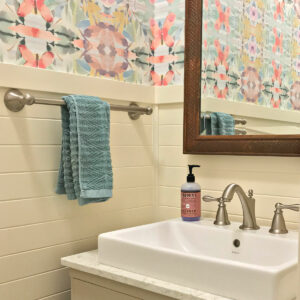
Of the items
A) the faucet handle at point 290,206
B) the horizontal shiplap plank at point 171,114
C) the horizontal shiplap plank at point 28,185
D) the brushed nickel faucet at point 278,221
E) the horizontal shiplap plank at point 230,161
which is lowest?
the brushed nickel faucet at point 278,221

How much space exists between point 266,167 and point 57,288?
85 cm

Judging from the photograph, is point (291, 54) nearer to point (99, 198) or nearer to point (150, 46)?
point (150, 46)

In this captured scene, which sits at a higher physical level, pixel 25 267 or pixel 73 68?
→ pixel 73 68

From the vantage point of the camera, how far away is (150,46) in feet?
6.18

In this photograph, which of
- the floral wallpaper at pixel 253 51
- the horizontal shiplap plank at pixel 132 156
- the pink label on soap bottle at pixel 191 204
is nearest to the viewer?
the floral wallpaper at pixel 253 51

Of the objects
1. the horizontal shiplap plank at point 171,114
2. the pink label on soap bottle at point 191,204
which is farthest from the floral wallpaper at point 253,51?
the pink label on soap bottle at point 191,204

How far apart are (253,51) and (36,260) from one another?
105 centimetres

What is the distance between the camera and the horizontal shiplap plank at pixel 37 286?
4.63 ft

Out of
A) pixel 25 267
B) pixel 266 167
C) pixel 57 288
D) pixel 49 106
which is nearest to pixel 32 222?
pixel 25 267

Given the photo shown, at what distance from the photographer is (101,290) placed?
1374mm

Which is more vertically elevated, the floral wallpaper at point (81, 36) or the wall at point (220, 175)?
the floral wallpaper at point (81, 36)

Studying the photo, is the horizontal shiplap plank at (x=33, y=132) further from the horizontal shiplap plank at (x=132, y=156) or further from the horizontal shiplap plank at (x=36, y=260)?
the horizontal shiplap plank at (x=36, y=260)

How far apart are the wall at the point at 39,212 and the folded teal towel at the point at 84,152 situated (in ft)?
0.20

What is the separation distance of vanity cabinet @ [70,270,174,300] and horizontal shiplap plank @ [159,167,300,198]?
1.90ft
